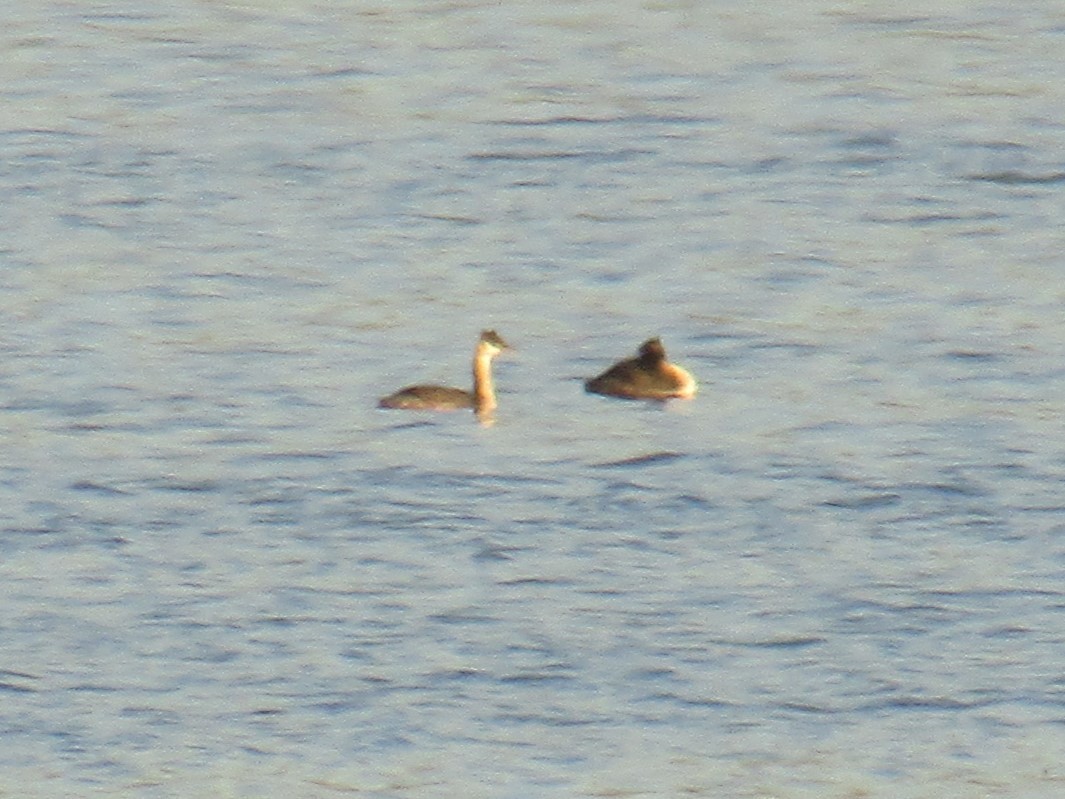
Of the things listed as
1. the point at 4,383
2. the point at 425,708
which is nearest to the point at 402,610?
the point at 425,708

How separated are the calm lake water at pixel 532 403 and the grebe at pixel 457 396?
0.10 meters

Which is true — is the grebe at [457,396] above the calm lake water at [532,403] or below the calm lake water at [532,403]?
below

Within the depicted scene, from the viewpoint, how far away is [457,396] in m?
18.6

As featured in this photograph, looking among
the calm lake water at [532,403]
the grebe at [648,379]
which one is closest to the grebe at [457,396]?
the calm lake water at [532,403]

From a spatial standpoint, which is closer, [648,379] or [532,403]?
[648,379]

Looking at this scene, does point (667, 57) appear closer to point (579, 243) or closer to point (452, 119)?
point (452, 119)

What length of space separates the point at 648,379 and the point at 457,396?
3.80 feet

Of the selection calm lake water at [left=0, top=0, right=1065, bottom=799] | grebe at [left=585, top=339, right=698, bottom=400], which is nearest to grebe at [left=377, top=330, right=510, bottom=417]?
calm lake water at [left=0, top=0, right=1065, bottom=799]

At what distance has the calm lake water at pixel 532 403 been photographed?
1266 centimetres

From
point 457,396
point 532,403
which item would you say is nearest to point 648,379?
point 532,403

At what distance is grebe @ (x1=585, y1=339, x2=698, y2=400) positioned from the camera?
1853 centimetres

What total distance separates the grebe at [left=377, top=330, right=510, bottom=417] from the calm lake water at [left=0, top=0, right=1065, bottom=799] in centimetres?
10

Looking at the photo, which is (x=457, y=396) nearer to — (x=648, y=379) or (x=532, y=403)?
(x=532, y=403)

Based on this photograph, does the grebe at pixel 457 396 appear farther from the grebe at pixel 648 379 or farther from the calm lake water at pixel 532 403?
the grebe at pixel 648 379
